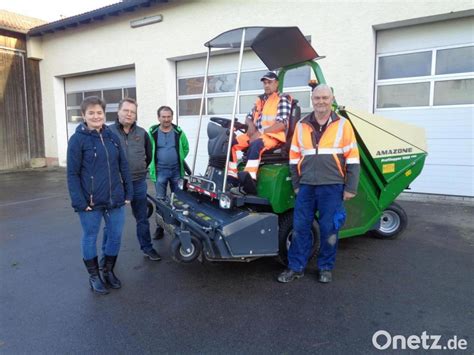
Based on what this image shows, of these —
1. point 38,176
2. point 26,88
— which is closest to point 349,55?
point 38,176

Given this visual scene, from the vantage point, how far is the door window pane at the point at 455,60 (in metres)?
6.51

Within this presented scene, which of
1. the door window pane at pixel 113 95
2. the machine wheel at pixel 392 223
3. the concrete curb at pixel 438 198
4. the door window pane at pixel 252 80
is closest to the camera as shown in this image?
the machine wheel at pixel 392 223

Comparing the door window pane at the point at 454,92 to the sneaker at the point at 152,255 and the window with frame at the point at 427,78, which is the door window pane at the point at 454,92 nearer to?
the window with frame at the point at 427,78

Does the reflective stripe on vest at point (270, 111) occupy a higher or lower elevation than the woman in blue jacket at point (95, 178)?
higher

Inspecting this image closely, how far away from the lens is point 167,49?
9883 millimetres

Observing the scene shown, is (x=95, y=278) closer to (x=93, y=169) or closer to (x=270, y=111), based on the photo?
(x=93, y=169)

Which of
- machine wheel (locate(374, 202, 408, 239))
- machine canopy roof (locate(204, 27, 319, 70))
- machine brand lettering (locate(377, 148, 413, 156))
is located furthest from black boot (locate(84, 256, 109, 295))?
machine wheel (locate(374, 202, 408, 239))

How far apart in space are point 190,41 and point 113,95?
3.80m

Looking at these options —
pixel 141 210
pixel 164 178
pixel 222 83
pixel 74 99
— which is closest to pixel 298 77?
pixel 222 83

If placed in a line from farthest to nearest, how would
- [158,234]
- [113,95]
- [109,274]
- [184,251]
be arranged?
[113,95] < [158,234] < [109,274] < [184,251]

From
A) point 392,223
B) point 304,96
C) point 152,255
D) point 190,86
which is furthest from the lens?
point 190,86

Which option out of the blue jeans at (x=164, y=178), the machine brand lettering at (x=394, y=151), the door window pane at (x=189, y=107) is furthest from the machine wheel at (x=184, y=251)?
the door window pane at (x=189, y=107)

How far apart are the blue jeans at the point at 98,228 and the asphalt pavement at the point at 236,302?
396 mm

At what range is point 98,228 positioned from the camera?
329cm
